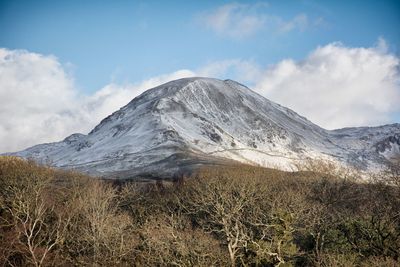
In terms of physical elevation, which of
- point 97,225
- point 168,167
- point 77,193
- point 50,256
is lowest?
point 50,256

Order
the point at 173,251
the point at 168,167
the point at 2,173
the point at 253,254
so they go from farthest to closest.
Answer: the point at 168,167 → the point at 2,173 → the point at 173,251 → the point at 253,254

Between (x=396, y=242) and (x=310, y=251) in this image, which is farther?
(x=310, y=251)

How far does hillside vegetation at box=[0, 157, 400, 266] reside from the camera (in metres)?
42.7

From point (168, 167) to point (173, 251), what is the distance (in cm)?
15100

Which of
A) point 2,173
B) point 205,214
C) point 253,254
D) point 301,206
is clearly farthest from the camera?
point 2,173

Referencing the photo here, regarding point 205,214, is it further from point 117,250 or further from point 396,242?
point 396,242

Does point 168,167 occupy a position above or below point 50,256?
above

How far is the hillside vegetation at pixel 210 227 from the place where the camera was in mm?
42688

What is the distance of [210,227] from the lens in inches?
2798

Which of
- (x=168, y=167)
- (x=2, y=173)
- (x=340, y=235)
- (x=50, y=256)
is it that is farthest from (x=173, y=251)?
(x=168, y=167)

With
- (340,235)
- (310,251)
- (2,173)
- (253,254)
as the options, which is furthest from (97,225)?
(2,173)

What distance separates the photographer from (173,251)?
46.5 meters

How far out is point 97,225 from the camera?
52656 mm

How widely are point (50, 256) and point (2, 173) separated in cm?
3825
